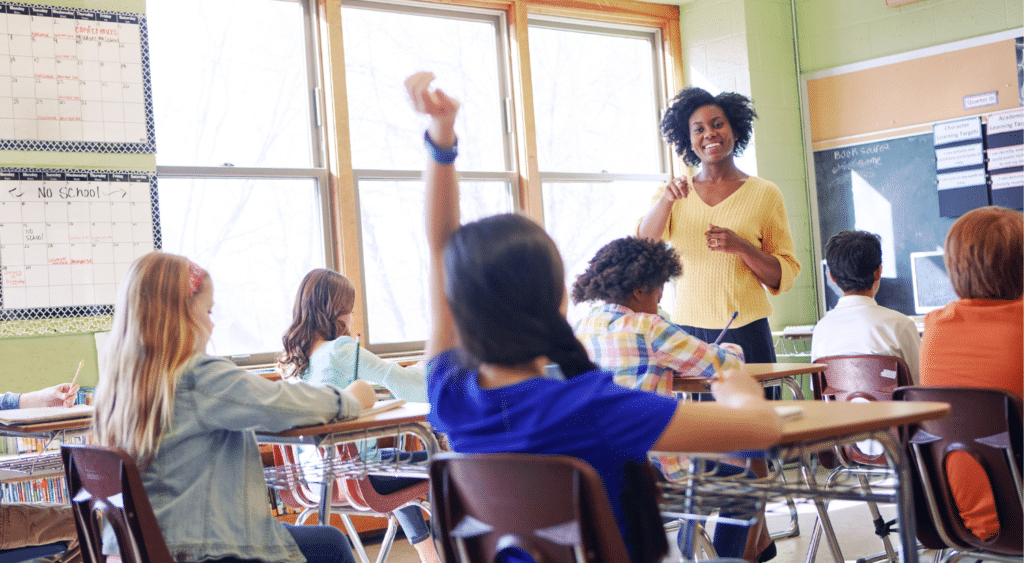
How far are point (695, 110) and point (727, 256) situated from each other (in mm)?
623

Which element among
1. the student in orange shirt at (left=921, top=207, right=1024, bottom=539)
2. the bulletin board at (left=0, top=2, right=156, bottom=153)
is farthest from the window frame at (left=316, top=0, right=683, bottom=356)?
the student in orange shirt at (left=921, top=207, right=1024, bottom=539)

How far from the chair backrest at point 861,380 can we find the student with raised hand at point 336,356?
117 centimetres

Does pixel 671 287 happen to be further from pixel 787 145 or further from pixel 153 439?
pixel 153 439

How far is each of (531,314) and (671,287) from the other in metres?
4.27

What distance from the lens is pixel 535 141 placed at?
487 cm

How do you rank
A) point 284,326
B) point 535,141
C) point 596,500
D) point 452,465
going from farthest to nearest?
point 535,141, point 284,326, point 452,465, point 596,500

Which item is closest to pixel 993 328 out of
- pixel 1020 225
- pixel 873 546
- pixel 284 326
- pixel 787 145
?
pixel 1020 225

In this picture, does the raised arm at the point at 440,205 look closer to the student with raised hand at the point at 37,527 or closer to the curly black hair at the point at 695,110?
the student with raised hand at the point at 37,527

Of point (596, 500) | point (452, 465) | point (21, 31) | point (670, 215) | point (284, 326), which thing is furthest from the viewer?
point (284, 326)

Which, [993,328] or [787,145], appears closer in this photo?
[993,328]

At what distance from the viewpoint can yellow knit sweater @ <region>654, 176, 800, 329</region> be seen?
3.05 m

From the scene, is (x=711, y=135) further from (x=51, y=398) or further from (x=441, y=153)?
(x=51, y=398)

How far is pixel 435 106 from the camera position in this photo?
1380 millimetres

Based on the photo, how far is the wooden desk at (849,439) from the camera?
136 centimetres
